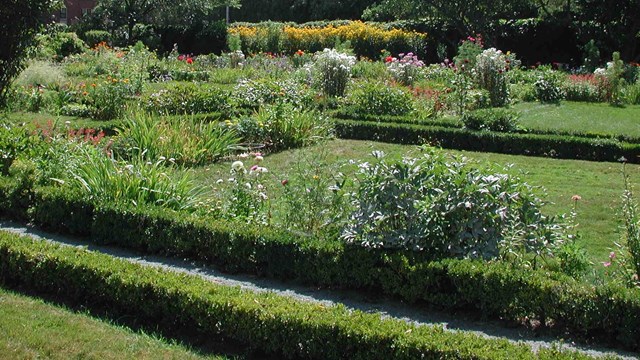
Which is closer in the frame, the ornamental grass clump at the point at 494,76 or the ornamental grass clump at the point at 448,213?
the ornamental grass clump at the point at 448,213

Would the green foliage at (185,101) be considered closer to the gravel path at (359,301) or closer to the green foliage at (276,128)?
the green foliage at (276,128)

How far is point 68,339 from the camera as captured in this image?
4.77 m

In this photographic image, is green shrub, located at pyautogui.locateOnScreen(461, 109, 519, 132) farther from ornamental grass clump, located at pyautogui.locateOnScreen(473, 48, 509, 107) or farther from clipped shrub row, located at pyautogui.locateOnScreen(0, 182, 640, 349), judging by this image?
clipped shrub row, located at pyautogui.locateOnScreen(0, 182, 640, 349)

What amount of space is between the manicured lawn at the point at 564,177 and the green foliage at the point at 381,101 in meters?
1.59

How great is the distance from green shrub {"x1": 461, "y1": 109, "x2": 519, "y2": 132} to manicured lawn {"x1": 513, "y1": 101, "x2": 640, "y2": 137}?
1.31ft

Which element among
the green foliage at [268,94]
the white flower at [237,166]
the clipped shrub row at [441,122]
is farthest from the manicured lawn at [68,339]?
the green foliage at [268,94]

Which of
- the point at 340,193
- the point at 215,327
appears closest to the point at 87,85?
the point at 340,193

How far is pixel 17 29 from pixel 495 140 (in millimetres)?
7275

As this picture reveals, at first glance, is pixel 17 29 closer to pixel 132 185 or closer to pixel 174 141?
pixel 174 141

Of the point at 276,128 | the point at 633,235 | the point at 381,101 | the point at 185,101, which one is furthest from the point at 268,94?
the point at 633,235

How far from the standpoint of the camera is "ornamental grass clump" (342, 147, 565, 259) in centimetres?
555

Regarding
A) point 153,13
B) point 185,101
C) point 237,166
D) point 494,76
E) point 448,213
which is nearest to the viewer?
point 448,213

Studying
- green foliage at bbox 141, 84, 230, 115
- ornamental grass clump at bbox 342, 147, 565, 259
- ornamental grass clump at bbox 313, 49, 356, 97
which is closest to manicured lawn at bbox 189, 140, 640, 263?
ornamental grass clump at bbox 342, 147, 565, 259

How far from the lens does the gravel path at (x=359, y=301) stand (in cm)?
493
